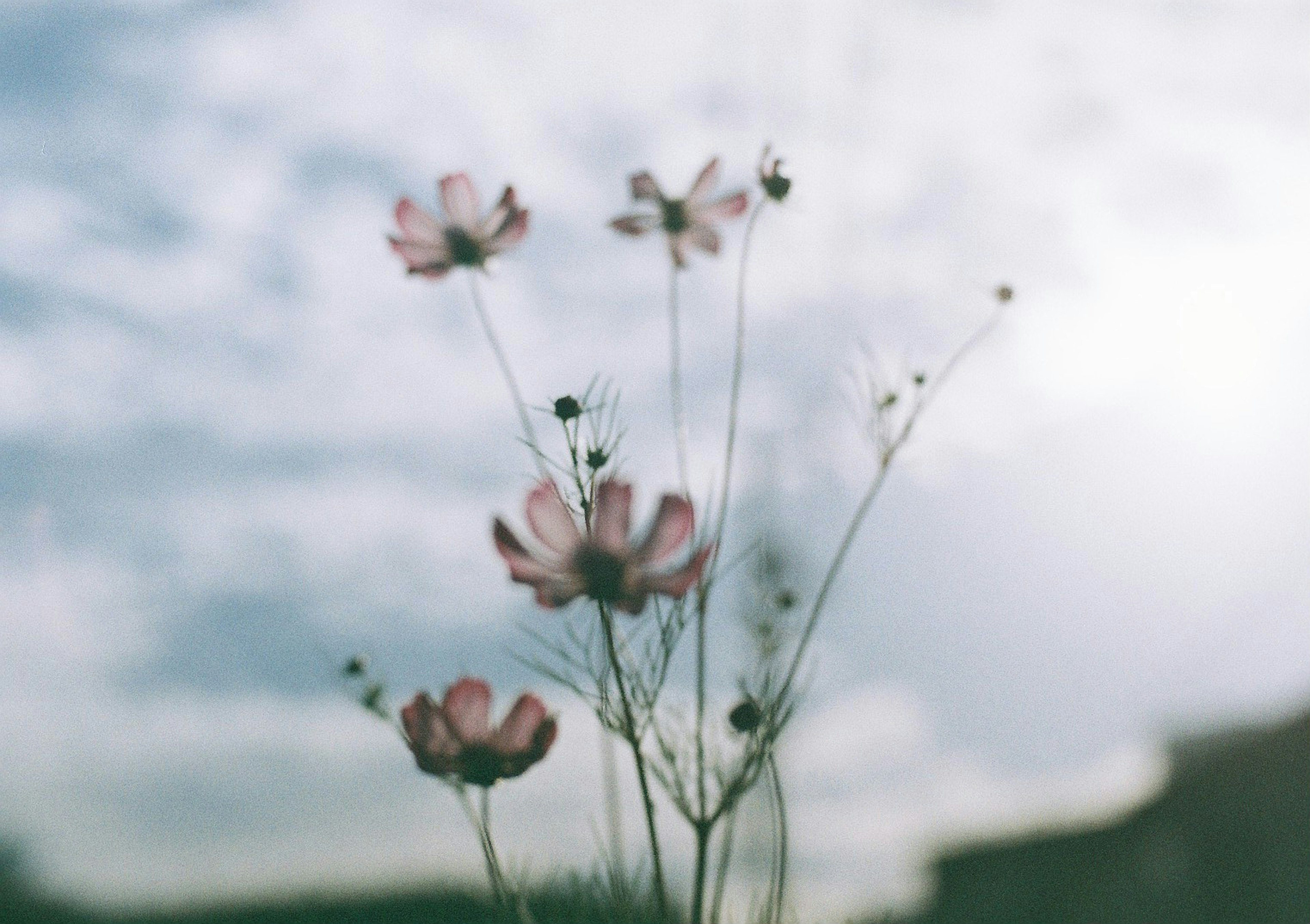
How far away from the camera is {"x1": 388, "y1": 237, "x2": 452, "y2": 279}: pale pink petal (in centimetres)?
114

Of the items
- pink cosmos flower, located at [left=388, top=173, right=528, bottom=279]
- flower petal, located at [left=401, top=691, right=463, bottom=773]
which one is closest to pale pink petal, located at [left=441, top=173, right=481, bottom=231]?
pink cosmos flower, located at [left=388, top=173, right=528, bottom=279]

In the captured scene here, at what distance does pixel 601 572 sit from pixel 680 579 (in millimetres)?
71

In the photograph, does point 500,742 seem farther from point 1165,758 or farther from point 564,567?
point 1165,758

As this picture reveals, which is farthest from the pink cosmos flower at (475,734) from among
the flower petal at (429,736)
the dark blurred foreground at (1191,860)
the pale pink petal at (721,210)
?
the dark blurred foreground at (1191,860)

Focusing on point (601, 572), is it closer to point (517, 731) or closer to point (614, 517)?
point (614, 517)

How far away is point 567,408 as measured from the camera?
0.97m

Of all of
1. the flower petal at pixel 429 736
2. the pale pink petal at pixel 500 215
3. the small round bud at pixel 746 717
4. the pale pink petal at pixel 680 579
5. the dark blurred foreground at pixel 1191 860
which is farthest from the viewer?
the dark blurred foreground at pixel 1191 860

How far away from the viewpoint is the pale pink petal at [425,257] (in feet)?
3.74

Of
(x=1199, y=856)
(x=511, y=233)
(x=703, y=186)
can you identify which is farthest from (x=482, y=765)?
(x=1199, y=856)

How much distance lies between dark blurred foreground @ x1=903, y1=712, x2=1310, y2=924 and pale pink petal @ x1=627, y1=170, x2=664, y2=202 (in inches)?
423

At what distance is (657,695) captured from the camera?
103 centimetres

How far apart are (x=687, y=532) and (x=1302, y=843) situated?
456 inches

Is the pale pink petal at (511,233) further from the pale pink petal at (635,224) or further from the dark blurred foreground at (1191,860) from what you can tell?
the dark blurred foreground at (1191,860)

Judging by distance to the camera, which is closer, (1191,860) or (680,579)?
(680,579)
